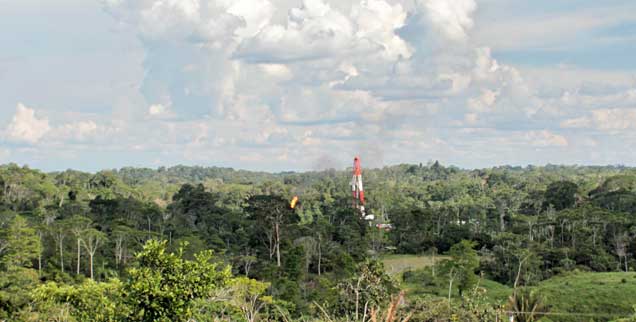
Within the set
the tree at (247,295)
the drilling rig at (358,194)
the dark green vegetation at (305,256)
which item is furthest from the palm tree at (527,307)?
the drilling rig at (358,194)

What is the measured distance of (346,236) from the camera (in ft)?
192

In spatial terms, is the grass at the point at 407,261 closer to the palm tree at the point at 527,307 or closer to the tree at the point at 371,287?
the palm tree at the point at 527,307

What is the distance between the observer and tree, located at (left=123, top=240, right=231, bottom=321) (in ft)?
45.2

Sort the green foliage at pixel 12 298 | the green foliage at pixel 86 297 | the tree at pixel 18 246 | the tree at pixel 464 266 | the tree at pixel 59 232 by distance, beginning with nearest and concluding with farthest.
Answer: the green foliage at pixel 86 297 < the green foliage at pixel 12 298 < the tree at pixel 18 246 < the tree at pixel 464 266 < the tree at pixel 59 232

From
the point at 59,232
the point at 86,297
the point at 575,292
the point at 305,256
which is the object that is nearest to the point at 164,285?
the point at 86,297

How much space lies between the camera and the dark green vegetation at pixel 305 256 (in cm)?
1956

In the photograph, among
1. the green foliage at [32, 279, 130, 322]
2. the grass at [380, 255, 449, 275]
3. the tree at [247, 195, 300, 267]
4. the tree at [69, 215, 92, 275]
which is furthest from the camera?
the grass at [380, 255, 449, 275]

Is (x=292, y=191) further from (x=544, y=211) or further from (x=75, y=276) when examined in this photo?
(x=75, y=276)

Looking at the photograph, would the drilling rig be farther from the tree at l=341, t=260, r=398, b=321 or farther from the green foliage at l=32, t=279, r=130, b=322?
the green foliage at l=32, t=279, r=130, b=322

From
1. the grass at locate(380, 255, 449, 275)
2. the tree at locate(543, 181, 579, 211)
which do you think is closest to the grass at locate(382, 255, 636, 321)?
the grass at locate(380, 255, 449, 275)

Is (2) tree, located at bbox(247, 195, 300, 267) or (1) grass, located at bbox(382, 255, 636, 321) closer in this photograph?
(1) grass, located at bbox(382, 255, 636, 321)

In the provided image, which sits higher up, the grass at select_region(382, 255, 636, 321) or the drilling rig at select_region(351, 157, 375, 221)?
the drilling rig at select_region(351, 157, 375, 221)

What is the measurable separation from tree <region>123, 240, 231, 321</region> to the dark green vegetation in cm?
3

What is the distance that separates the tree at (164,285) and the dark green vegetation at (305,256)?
0.03 meters
